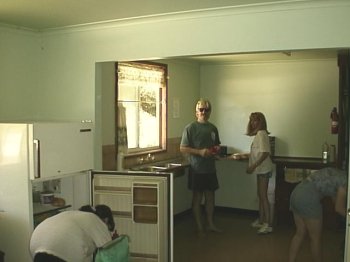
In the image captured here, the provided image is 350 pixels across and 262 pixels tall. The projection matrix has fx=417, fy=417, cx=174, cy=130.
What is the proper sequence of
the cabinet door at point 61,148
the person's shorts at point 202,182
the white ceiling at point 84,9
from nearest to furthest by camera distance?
the white ceiling at point 84,9
the cabinet door at point 61,148
the person's shorts at point 202,182

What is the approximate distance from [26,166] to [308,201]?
2.23m

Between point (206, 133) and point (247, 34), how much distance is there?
206cm

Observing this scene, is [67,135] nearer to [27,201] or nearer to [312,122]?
[27,201]

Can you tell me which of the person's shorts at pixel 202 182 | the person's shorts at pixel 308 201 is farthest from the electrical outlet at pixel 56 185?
the person's shorts at pixel 308 201

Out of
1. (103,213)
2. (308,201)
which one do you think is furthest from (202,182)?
(103,213)

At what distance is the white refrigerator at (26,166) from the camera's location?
3.02 metres

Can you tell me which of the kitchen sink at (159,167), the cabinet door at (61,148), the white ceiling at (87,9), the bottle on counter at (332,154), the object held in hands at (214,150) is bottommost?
the kitchen sink at (159,167)

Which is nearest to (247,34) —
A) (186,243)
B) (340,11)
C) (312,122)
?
(340,11)

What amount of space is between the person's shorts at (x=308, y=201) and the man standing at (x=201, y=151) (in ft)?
5.25

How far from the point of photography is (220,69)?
253 inches

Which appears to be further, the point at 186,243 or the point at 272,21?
the point at 186,243

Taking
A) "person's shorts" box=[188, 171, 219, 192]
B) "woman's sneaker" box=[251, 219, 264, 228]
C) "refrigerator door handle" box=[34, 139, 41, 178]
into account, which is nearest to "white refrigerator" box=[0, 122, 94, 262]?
"refrigerator door handle" box=[34, 139, 41, 178]

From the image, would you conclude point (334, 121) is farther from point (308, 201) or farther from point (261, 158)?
point (308, 201)

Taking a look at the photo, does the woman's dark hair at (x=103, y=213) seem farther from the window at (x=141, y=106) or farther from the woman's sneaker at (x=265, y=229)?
the woman's sneaker at (x=265, y=229)
